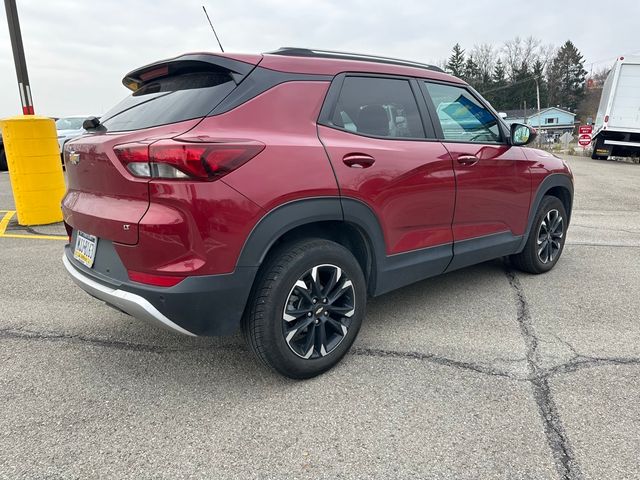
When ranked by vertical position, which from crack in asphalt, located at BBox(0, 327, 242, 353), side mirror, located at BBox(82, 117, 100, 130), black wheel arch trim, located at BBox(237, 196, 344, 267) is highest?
side mirror, located at BBox(82, 117, 100, 130)

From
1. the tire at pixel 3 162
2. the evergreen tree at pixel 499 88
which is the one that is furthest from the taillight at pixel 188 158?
the evergreen tree at pixel 499 88

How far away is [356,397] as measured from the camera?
2561 millimetres

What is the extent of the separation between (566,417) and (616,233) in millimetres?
5023

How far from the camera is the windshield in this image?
52.0 feet

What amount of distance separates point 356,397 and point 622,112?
1963cm

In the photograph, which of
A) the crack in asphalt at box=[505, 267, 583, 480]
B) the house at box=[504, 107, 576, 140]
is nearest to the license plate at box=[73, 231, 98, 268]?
the crack in asphalt at box=[505, 267, 583, 480]

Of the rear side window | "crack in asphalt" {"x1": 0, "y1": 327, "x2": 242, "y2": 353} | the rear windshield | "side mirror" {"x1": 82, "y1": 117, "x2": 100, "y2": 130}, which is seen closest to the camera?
the rear windshield

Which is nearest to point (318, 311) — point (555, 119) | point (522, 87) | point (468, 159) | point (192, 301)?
point (192, 301)

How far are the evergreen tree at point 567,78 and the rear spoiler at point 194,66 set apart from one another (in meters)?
90.8

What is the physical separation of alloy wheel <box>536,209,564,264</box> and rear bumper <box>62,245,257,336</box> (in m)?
3.13

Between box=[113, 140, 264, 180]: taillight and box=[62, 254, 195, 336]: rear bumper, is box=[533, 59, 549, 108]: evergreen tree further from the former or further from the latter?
box=[62, 254, 195, 336]: rear bumper

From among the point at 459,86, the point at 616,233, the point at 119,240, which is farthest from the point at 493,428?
the point at 616,233

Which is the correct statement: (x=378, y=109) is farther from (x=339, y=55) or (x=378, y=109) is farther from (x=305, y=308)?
(x=305, y=308)

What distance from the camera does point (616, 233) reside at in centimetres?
648
